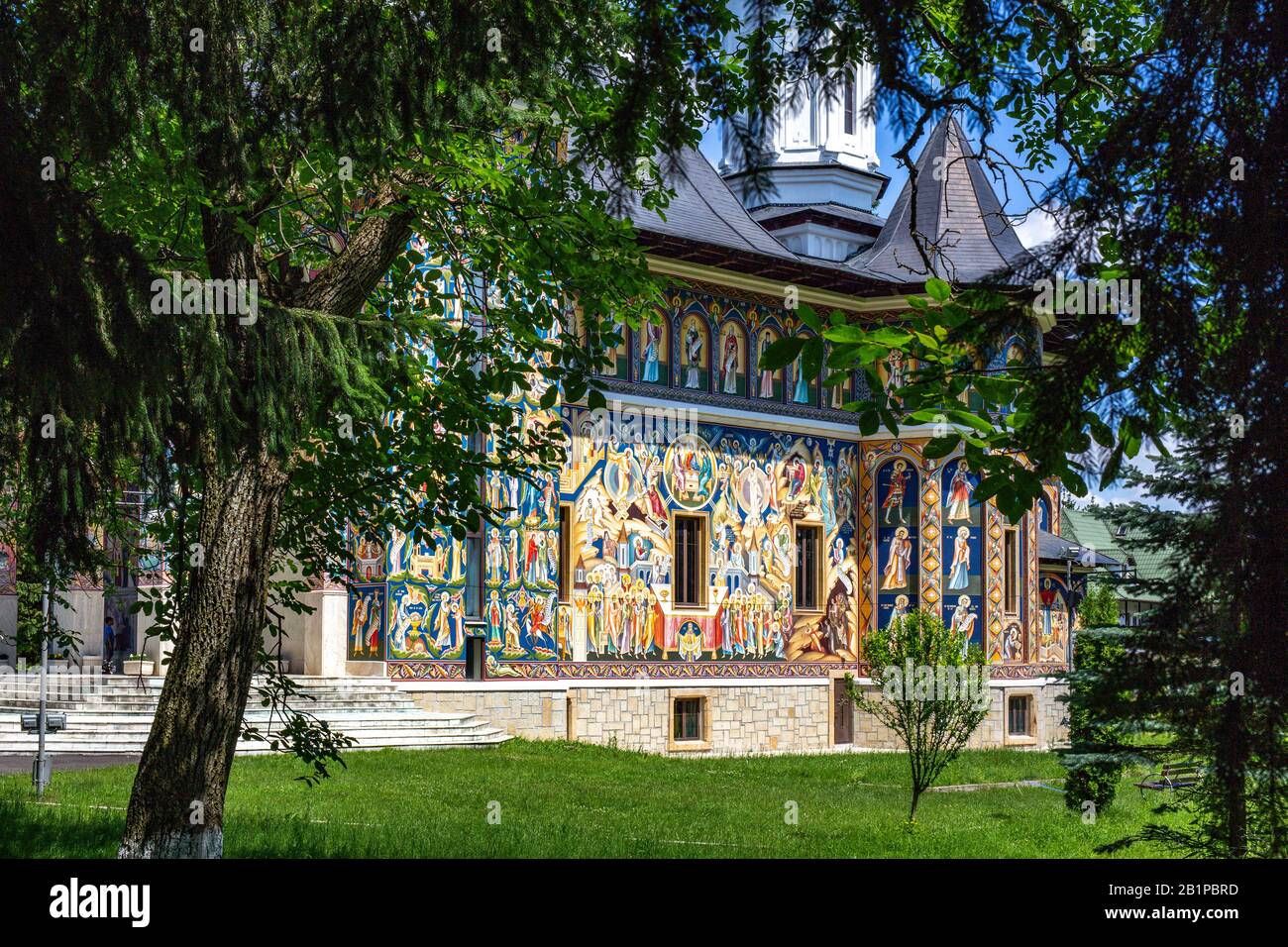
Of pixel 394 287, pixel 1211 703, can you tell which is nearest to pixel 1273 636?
pixel 1211 703

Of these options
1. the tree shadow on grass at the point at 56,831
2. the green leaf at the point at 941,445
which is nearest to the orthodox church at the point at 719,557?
the tree shadow on grass at the point at 56,831

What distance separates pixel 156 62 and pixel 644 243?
61.3 feet

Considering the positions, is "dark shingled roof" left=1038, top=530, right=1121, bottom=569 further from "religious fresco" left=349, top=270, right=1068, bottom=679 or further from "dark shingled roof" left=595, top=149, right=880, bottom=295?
"dark shingled roof" left=595, top=149, right=880, bottom=295

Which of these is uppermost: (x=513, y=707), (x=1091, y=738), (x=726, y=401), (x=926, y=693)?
(x=726, y=401)

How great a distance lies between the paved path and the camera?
56.9 feet

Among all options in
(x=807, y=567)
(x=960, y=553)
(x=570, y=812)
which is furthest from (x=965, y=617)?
(x=570, y=812)

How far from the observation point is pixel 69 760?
18.3m

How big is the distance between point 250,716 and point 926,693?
9370 mm

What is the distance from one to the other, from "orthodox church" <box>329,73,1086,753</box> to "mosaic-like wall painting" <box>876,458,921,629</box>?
0.04m

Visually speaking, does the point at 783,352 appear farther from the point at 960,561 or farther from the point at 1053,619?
the point at 1053,619

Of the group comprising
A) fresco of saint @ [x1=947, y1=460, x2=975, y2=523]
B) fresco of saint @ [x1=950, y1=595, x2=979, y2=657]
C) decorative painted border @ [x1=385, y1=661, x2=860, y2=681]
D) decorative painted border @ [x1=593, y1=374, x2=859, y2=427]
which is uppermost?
decorative painted border @ [x1=593, y1=374, x2=859, y2=427]

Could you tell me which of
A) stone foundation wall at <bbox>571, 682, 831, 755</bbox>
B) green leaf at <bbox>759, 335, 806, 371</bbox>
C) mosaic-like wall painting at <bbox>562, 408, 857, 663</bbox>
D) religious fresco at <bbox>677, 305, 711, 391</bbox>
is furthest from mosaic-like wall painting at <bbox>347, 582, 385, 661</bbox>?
green leaf at <bbox>759, 335, 806, 371</bbox>

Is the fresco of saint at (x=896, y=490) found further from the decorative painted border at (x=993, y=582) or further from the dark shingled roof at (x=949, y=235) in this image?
the dark shingled roof at (x=949, y=235)

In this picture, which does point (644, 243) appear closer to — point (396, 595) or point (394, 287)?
point (396, 595)
